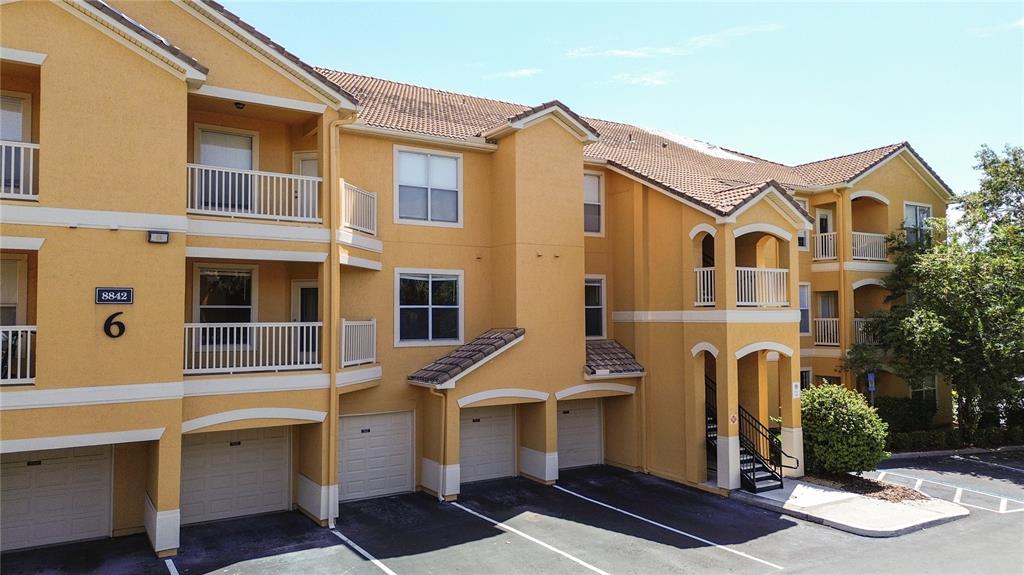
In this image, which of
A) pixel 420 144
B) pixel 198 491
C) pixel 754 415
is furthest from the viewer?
pixel 754 415

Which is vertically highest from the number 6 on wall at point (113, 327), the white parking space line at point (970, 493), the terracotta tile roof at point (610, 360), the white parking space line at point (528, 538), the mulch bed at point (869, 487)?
the number 6 on wall at point (113, 327)

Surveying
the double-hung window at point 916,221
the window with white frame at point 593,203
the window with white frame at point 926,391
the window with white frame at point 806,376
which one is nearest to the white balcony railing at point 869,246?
the double-hung window at point 916,221

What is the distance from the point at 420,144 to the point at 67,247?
7821 mm

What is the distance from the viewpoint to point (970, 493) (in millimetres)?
15828

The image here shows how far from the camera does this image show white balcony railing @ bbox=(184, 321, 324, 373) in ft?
38.3

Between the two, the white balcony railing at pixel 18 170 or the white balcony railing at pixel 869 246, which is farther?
the white balcony railing at pixel 869 246

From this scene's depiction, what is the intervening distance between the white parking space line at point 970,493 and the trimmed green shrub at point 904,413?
4119mm

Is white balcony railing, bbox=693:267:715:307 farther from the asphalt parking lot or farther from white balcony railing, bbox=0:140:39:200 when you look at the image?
white balcony railing, bbox=0:140:39:200

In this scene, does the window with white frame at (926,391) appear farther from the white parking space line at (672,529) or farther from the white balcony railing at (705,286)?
the white parking space line at (672,529)

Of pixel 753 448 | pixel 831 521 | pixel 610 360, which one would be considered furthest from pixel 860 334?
pixel 831 521

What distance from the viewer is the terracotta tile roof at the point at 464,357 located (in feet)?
47.1

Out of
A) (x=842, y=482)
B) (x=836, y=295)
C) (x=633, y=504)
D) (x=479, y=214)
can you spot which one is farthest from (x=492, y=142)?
(x=836, y=295)

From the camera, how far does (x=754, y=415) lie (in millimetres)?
17250

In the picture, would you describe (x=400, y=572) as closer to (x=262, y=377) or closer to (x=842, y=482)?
(x=262, y=377)
